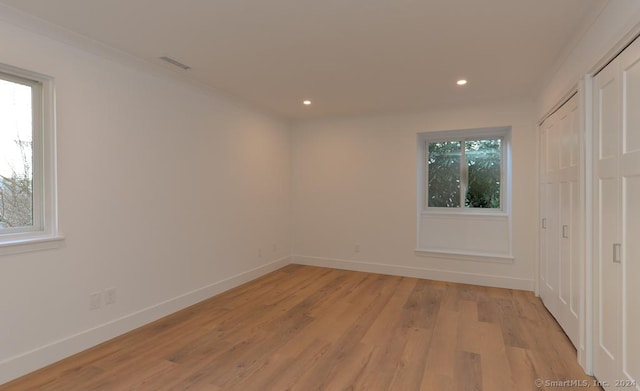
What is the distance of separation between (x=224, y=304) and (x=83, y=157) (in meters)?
1.99

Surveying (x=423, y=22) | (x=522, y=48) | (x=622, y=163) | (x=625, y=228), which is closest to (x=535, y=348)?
(x=625, y=228)

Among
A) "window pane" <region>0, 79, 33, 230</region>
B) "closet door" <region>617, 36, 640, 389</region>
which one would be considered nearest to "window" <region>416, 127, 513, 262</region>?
"closet door" <region>617, 36, 640, 389</region>

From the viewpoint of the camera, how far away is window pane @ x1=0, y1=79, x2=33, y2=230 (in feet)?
7.16

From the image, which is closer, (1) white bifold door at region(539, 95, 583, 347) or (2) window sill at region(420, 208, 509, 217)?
(1) white bifold door at region(539, 95, 583, 347)

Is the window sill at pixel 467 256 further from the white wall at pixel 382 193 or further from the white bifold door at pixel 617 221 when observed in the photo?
the white bifold door at pixel 617 221

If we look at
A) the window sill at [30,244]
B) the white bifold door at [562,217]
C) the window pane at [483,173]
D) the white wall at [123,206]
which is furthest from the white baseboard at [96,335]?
the window pane at [483,173]

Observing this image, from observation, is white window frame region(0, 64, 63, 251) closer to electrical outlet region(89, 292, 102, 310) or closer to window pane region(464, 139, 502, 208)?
electrical outlet region(89, 292, 102, 310)

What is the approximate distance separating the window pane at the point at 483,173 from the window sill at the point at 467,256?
749 mm

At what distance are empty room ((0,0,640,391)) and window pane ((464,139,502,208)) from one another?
39 millimetres

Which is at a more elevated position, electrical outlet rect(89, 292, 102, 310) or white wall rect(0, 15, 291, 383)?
white wall rect(0, 15, 291, 383)

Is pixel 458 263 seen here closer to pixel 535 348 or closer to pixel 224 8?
pixel 535 348

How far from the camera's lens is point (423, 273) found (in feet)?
15.1

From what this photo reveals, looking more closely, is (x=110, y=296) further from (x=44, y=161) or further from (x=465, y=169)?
(x=465, y=169)

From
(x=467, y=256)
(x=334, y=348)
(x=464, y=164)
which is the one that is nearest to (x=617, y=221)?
(x=334, y=348)
